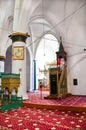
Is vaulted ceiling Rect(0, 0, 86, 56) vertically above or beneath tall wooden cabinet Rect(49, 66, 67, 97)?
above

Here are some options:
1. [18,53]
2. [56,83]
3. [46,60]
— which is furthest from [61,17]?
[46,60]

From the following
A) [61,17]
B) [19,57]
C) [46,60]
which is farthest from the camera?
[46,60]

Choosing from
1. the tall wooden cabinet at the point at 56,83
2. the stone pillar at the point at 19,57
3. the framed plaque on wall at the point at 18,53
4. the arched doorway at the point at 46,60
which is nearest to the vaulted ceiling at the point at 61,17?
the stone pillar at the point at 19,57

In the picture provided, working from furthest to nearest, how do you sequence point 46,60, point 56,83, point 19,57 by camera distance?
point 46,60
point 56,83
point 19,57

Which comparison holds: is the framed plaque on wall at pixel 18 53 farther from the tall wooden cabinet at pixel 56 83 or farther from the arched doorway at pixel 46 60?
the arched doorway at pixel 46 60

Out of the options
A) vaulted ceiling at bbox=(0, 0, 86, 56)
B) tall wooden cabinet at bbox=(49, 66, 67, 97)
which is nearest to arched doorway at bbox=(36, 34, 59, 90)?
vaulted ceiling at bbox=(0, 0, 86, 56)

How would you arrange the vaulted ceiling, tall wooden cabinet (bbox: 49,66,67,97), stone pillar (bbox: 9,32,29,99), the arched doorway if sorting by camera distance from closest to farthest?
1. stone pillar (bbox: 9,32,29,99)
2. tall wooden cabinet (bbox: 49,66,67,97)
3. the vaulted ceiling
4. the arched doorway

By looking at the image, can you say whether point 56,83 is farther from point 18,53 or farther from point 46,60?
point 46,60

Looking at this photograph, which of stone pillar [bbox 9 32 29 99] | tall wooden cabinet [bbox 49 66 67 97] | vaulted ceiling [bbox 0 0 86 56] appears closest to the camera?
stone pillar [bbox 9 32 29 99]

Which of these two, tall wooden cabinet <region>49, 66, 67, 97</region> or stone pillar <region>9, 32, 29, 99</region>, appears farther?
tall wooden cabinet <region>49, 66, 67, 97</region>

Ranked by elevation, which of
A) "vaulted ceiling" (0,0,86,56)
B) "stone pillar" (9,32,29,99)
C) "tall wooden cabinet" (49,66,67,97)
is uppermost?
"vaulted ceiling" (0,0,86,56)

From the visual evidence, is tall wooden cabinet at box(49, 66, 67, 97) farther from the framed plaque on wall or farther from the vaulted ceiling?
the vaulted ceiling

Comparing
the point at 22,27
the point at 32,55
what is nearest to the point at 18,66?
the point at 22,27

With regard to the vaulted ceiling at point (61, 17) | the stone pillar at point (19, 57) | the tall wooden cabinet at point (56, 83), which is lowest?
the tall wooden cabinet at point (56, 83)
